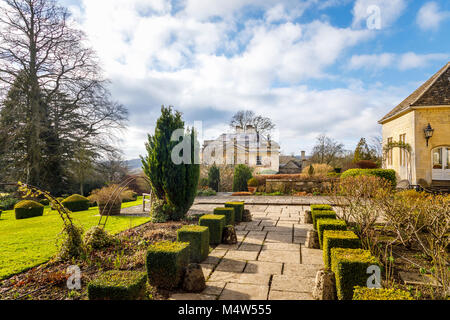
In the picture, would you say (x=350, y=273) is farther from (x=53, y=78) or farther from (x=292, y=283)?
(x=53, y=78)

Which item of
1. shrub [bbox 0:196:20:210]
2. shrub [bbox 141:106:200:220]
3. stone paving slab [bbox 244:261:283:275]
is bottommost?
shrub [bbox 0:196:20:210]

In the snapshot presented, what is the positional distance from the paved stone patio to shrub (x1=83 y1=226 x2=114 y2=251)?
6.41 ft

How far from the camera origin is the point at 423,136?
12109mm

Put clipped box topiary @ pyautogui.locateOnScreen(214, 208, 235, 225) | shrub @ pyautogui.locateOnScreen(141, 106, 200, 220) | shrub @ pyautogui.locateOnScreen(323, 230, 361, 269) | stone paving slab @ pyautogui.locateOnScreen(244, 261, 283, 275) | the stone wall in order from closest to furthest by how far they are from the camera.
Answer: shrub @ pyautogui.locateOnScreen(323, 230, 361, 269)
stone paving slab @ pyautogui.locateOnScreen(244, 261, 283, 275)
clipped box topiary @ pyautogui.locateOnScreen(214, 208, 235, 225)
shrub @ pyautogui.locateOnScreen(141, 106, 200, 220)
the stone wall

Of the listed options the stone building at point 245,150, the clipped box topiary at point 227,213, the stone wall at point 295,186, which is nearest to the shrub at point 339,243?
the clipped box topiary at point 227,213

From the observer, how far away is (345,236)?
3367 mm

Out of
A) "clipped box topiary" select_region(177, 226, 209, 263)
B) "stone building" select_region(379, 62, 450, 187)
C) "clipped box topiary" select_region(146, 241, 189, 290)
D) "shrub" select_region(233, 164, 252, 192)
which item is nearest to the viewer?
"clipped box topiary" select_region(146, 241, 189, 290)

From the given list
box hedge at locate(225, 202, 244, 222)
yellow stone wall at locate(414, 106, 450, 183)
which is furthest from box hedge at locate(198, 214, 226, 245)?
yellow stone wall at locate(414, 106, 450, 183)

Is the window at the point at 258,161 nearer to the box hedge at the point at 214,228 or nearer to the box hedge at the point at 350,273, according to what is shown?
the box hedge at the point at 214,228

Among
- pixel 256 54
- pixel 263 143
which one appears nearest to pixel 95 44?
pixel 256 54

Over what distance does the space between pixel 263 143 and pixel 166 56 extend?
26241mm

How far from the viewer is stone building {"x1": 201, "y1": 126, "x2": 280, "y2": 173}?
101 feet

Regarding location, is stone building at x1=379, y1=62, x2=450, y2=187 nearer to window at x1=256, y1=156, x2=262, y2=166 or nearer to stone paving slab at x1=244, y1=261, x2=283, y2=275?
stone paving slab at x1=244, y1=261, x2=283, y2=275
